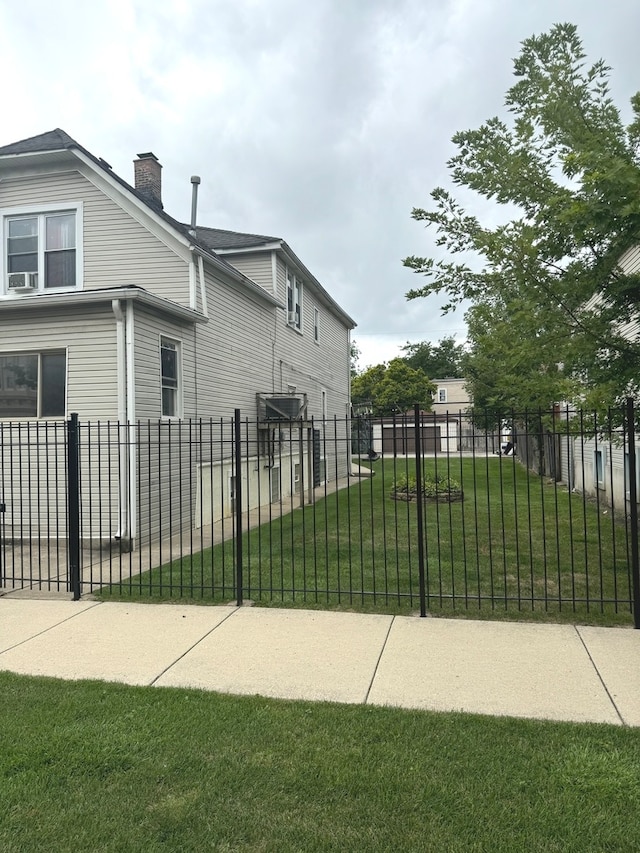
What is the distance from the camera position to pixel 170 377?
10.8 meters

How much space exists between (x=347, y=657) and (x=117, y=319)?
6.81 m

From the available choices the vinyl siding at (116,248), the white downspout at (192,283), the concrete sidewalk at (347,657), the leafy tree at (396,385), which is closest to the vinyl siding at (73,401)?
the vinyl siding at (116,248)

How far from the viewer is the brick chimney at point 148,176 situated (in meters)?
13.5

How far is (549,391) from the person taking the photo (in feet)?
16.5

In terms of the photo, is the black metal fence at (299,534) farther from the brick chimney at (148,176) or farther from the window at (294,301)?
the brick chimney at (148,176)

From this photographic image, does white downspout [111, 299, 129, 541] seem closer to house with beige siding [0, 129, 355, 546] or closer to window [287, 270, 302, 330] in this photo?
house with beige siding [0, 129, 355, 546]

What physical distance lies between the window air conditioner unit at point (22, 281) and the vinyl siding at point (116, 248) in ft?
3.21

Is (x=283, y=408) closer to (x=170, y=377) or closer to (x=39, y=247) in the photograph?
(x=170, y=377)

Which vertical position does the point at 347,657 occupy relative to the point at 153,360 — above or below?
below

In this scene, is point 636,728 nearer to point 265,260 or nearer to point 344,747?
point 344,747

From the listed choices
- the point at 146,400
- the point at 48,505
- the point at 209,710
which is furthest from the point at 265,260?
the point at 209,710

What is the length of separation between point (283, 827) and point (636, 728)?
225 centimetres

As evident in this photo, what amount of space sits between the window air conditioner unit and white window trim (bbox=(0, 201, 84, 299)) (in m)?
0.10

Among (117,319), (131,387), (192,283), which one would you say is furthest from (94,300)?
(192,283)
